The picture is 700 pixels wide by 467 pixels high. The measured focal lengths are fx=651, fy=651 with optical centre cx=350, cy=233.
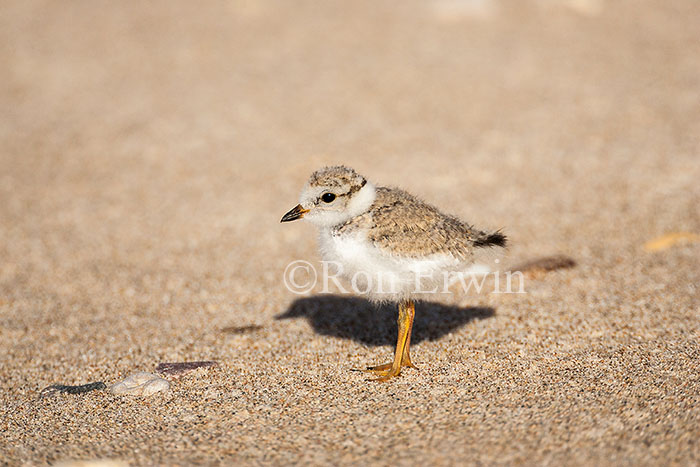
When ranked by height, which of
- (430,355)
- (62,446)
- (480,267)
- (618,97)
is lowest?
(62,446)

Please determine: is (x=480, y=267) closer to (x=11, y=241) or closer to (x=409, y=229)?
(x=409, y=229)

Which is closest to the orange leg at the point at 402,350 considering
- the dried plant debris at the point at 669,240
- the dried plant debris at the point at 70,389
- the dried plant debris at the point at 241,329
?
the dried plant debris at the point at 241,329

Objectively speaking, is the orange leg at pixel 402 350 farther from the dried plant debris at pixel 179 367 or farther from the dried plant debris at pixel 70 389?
the dried plant debris at pixel 70 389

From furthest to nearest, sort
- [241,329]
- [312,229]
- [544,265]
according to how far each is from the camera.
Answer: [312,229] → [544,265] → [241,329]

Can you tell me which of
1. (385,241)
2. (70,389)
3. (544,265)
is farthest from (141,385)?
(544,265)

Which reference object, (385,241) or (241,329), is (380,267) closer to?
(385,241)

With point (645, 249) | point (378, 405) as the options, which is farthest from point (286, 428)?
point (645, 249)

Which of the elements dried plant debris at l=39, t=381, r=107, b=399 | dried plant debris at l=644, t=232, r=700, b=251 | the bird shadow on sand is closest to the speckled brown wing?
the bird shadow on sand

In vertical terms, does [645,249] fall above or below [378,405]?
above
